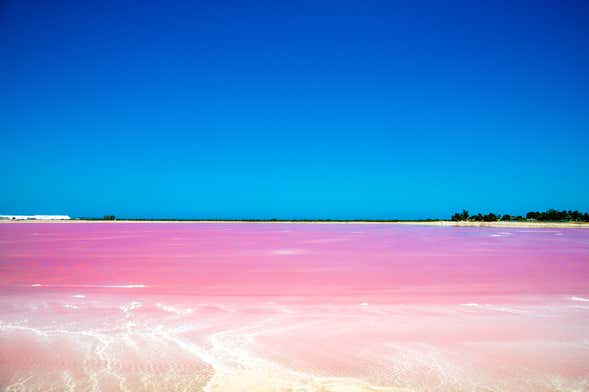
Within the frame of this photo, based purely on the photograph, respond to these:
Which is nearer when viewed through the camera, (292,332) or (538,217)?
(292,332)

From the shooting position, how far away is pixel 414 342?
3.66 metres

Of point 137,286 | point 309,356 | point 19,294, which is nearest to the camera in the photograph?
point 309,356

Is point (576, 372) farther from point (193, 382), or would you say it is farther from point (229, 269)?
point (229, 269)

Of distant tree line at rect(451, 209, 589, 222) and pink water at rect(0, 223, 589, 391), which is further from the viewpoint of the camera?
distant tree line at rect(451, 209, 589, 222)

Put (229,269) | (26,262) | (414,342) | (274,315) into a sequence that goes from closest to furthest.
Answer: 1. (414,342)
2. (274,315)
3. (229,269)
4. (26,262)

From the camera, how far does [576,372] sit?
118 inches

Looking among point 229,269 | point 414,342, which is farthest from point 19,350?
point 229,269

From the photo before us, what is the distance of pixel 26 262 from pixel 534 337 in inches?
395

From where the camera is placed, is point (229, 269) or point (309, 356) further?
point (229, 269)

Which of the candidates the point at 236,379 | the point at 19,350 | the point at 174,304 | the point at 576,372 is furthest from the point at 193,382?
the point at 576,372

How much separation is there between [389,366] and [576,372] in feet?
4.44

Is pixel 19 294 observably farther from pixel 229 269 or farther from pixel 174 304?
pixel 229 269

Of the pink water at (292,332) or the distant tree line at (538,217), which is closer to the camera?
the pink water at (292,332)

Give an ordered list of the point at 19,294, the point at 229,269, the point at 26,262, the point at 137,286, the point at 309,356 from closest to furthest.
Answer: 1. the point at 309,356
2. the point at 19,294
3. the point at 137,286
4. the point at 229,269
5. the point at 26,262
